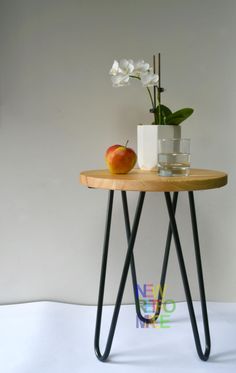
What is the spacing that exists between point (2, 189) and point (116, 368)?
0.80 metres

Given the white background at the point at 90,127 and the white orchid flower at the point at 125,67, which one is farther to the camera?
the white background at the point at 90,127

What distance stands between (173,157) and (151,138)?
0.14 metres

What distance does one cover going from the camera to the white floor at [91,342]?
1037mm

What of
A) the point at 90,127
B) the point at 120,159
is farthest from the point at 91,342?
the point at 90,127

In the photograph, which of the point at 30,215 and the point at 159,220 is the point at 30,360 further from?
the point at 159,220

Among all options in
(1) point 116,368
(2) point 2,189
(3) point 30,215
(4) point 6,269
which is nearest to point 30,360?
(1) point 116,368

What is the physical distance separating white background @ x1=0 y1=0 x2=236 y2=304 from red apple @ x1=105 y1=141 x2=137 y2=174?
0.30 metres

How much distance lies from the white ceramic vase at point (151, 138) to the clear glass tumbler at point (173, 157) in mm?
68

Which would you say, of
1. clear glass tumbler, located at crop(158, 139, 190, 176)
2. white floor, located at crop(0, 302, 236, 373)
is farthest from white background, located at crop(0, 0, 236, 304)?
clear glass tumbler, located at crop(158, 139, 190, 176)

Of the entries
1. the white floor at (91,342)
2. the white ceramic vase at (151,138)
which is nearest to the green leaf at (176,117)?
the white ceramic vase at (151,138)

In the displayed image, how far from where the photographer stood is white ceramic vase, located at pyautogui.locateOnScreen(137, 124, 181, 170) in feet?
3.61

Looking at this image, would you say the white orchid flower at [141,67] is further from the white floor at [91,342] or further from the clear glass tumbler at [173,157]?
the white floor at [91,342]

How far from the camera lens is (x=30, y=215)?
1.35m

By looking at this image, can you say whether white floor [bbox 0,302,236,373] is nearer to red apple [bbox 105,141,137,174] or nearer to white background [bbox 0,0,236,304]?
white background [bbox 0,0,236,304]
